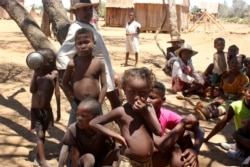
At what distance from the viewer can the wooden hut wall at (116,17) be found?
24.2 metres

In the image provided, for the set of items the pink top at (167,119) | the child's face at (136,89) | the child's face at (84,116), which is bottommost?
the pink top at (167,119)

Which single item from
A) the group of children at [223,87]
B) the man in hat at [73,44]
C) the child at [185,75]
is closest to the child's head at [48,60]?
the man in hat at [73,44]

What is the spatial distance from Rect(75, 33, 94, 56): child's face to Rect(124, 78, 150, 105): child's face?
81cm

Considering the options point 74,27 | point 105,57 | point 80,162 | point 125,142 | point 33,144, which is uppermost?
point 74,27

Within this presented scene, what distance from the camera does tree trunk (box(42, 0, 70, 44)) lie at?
13.4 ft

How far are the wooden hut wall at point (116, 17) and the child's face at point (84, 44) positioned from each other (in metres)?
21.1

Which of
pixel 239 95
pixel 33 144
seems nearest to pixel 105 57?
pixel 33 144

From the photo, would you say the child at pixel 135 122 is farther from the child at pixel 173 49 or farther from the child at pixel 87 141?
the child at pixel 173 49

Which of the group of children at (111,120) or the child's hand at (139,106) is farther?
the group of children at (111,120)

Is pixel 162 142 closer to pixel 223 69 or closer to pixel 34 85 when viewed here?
pixel 34 85

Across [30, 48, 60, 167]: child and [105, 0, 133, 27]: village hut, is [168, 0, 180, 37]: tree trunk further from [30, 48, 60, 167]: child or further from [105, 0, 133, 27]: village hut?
[105, 0, 133, 27]: village hut

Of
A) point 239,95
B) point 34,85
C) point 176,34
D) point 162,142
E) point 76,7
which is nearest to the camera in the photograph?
point 162,142

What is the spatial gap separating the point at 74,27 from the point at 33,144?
1.58 metres

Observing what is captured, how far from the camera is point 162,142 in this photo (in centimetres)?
282
